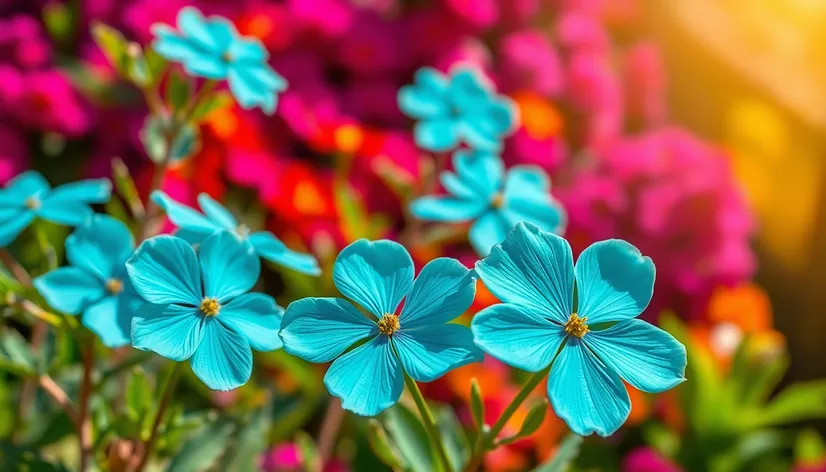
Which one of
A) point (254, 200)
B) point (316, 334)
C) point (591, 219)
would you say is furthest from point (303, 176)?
point (316, 334)

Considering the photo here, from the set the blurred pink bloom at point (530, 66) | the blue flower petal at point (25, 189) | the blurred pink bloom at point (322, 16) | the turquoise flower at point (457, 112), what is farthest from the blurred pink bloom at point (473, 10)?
the blue flower petal at point (25, 189)

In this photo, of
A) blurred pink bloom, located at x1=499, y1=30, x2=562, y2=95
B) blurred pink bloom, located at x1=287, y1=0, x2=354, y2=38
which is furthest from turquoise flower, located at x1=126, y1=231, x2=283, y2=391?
blurred pink bloom, located at x1=499, y1=30, x2=562, y2=95

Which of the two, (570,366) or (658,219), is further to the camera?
(658,219)

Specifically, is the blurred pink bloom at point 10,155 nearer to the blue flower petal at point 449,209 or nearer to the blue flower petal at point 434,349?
the blue flower petal at point 449,209

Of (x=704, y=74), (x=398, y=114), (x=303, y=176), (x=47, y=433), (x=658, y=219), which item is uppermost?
(x=704, y=74)

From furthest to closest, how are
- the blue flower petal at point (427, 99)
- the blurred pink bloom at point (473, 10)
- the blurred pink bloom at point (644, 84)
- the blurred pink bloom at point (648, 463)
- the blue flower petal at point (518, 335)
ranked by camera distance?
the blurred pink bloom at point (644, 84)
the blurred pink bloom at point (473, 10)
the blurred pink bloom at point (648, 463)
the blue flower petal at point (427, 99)
the blue flower petal at point (518, 335)

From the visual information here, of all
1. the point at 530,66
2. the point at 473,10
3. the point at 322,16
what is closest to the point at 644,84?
the point at 530,66

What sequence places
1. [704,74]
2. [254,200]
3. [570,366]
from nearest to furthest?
[570,366] < [254,200] < [704,74]

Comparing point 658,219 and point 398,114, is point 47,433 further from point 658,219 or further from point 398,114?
point 658,219

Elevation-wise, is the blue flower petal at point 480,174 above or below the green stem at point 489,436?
above
